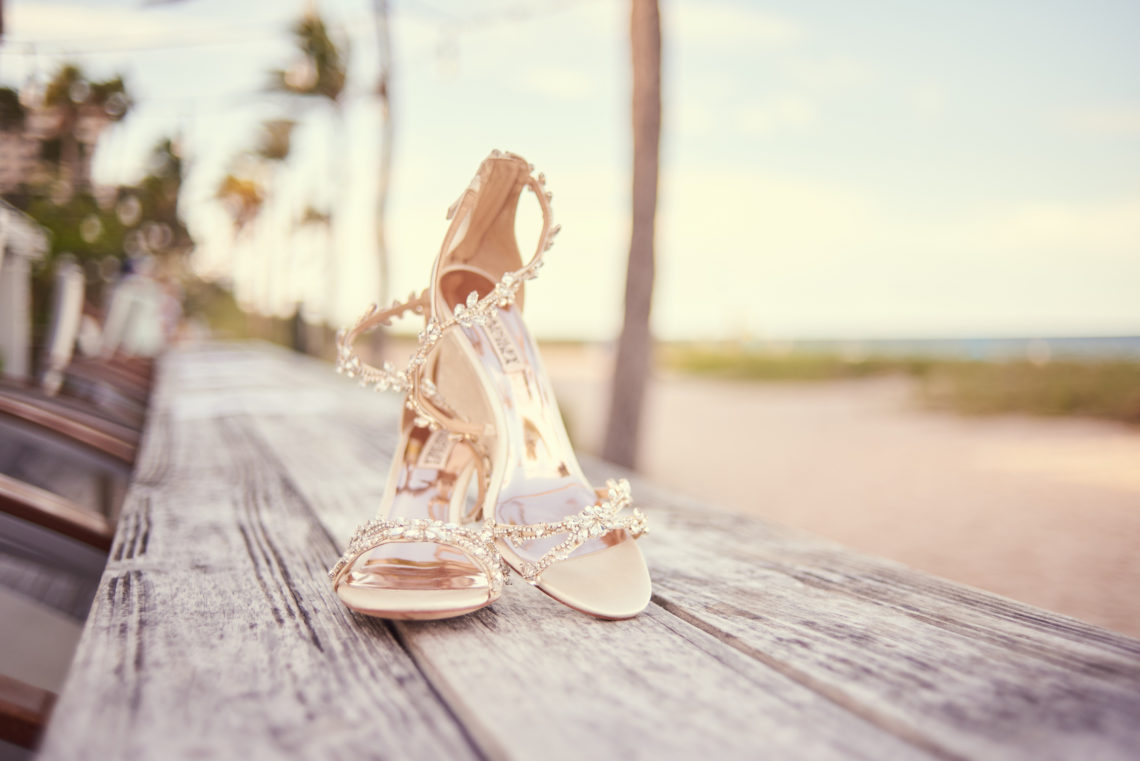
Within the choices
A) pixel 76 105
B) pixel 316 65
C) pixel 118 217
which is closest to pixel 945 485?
pixel 118 217

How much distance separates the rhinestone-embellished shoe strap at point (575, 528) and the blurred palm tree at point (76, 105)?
14.2 meters

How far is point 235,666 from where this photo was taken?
76 cm

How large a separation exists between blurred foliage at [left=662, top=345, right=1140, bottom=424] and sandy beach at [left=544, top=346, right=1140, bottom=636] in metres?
0.59

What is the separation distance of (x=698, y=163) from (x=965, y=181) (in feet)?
37.5

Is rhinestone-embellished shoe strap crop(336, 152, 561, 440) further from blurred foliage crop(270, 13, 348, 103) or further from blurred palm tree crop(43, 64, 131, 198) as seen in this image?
blurred foliage crop(270, 13, 348, 103)

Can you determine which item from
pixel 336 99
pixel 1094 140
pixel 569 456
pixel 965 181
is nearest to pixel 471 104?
pixel 336 99

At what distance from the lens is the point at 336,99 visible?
19875mm

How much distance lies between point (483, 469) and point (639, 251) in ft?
14.8

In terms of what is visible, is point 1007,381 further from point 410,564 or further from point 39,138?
point 39,138

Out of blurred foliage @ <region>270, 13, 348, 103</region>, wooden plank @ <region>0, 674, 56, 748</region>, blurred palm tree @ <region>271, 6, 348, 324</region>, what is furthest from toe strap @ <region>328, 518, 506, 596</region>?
blurred foliage @ <region>270, 13, 348, 103</region>

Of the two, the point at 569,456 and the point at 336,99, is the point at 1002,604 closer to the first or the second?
the point at 569,456

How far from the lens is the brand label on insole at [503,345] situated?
1296 millimetres

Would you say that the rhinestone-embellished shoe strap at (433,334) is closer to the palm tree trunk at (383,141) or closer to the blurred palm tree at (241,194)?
the palm tree trunk at (383,141)

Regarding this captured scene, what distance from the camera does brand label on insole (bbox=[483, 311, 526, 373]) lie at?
1.30 meters
